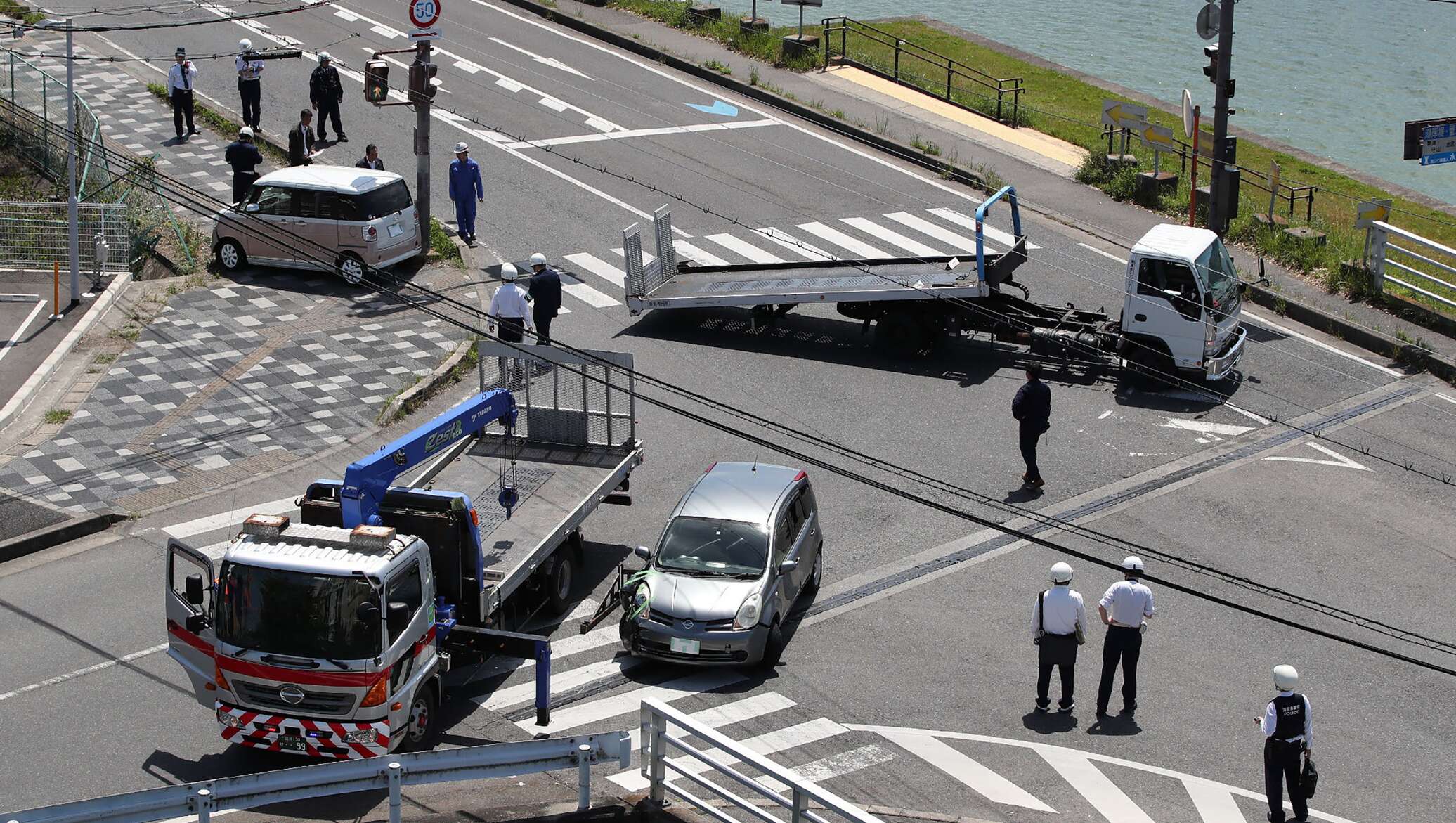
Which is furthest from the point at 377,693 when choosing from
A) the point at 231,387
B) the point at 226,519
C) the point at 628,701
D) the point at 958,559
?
the point at 231,387

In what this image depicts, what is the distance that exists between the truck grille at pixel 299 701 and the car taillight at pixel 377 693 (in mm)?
123

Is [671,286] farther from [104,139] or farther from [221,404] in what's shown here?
[104,139]

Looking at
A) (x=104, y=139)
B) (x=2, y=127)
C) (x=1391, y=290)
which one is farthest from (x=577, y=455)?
(x=2, y=127)

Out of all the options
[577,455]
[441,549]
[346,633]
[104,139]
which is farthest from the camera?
[104,139]

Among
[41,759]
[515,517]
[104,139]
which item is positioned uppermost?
[104,139]

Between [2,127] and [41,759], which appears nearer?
[41,759]

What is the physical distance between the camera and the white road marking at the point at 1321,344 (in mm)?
25953

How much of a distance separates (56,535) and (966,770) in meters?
11.4

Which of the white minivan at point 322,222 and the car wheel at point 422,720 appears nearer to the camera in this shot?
the car wheel at point 422,720

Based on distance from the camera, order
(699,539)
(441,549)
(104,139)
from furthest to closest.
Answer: (104,139)
(699,539)
(441,549)

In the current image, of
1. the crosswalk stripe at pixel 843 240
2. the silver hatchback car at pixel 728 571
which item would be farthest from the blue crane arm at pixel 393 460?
the crosswalk stripe at pixel 843 240

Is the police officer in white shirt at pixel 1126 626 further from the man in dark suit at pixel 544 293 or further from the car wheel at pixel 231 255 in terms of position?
the car wheel at pixel 231 255

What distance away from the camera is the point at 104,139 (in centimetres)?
3384

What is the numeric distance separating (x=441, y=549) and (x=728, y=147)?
20.5 meters
